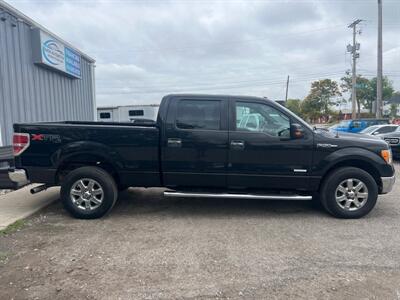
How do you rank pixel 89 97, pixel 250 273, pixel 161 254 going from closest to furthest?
1. pixel 250 273
2. pixel 161 254
3. pixel 89 97

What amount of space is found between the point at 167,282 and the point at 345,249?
2.26 m

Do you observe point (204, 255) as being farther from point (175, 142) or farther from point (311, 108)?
point (311, 108)

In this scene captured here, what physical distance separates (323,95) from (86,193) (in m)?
63.9

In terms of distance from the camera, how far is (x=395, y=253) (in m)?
3.91

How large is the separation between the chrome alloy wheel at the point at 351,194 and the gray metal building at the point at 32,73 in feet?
26.9

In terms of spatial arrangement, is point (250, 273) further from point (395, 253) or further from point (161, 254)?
point (395, 253)

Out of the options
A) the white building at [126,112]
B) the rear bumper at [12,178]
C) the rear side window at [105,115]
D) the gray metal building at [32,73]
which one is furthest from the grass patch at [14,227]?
the rear side window at [105,115]

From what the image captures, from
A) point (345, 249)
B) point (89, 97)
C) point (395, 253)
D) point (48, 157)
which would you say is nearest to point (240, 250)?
point (345, 249)

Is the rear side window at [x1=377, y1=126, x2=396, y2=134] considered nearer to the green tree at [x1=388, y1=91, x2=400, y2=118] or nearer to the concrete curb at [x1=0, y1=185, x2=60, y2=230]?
the concrete curb at [x1=0, y1=185, x2=60, y2=230]

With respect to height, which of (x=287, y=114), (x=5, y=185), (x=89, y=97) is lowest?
(x=5, y=185)

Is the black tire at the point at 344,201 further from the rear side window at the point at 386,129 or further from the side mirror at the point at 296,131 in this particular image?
the rear side window at the point at 386,129

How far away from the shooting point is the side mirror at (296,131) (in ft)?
16.5

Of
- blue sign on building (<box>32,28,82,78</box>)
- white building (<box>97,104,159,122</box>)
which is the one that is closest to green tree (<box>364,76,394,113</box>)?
white building (<box>97,104,159,122</box>)

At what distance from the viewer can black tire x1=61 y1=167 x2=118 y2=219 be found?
5.11 metres
